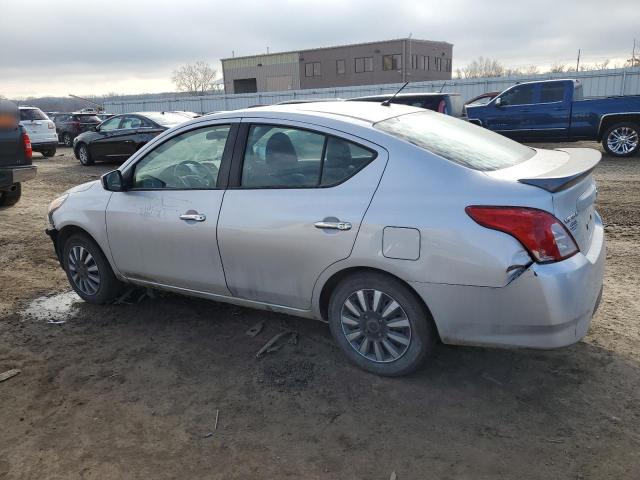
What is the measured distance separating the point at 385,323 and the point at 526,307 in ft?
2.74

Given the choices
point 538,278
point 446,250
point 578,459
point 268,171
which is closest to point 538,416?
point 578,459

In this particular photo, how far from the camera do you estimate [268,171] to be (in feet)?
11.8

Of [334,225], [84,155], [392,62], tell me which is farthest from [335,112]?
[392,62]

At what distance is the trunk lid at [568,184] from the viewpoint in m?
2.84

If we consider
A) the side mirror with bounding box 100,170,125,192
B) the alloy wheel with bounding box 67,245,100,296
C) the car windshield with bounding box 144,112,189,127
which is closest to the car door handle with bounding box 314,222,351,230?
the side mirror with bounding box 100,170,125,192

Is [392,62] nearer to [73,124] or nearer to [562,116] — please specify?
[73,124]

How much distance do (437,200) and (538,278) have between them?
65 cm

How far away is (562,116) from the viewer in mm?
13766

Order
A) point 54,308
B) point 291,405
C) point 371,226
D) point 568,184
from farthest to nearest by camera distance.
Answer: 1. point 54,308
2. point 291,405
3. point 371,226
4. point 568,184

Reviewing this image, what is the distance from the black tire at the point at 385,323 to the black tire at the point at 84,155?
48.4 feet

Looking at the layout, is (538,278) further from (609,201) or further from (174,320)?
(609,201)

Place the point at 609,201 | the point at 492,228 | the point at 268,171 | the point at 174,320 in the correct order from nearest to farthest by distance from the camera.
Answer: the point at 492,228, the point at 268,171, the point at 174,320, the point at 609,201

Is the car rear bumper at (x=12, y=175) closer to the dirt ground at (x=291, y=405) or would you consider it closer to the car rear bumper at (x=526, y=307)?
the dirt ground at (x=291, y=405)

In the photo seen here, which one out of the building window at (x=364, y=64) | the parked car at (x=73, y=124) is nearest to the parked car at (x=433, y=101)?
the parked car at (x=73, y=124)
